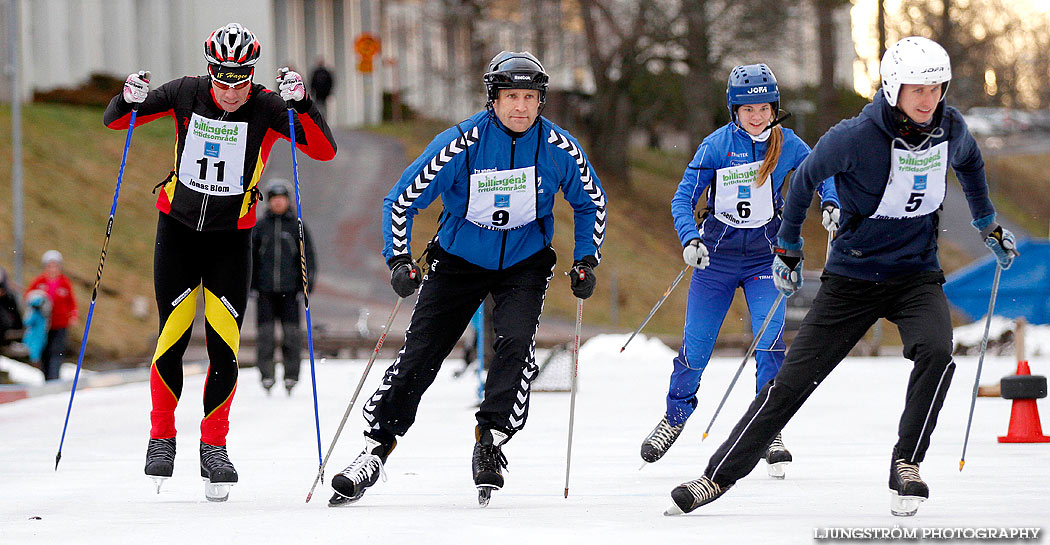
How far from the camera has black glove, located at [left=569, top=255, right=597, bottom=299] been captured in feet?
20.5

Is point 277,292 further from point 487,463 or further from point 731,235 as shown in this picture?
point 487,463

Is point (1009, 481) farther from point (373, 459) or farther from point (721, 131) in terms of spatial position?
point (373, 459)

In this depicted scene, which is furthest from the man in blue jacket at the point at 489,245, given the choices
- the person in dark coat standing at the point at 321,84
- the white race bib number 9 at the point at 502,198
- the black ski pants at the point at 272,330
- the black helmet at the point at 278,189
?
the person in dark coat standing at the point at 321,84

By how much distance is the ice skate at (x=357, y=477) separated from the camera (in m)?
5.90

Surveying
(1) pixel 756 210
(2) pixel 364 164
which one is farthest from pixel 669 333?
(1) pixel 756 210

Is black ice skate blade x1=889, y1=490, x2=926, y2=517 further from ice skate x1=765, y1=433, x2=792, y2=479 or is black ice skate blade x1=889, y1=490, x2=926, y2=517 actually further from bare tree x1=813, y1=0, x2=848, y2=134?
bare tree x1=813, y1=0, x2=848, y2=134

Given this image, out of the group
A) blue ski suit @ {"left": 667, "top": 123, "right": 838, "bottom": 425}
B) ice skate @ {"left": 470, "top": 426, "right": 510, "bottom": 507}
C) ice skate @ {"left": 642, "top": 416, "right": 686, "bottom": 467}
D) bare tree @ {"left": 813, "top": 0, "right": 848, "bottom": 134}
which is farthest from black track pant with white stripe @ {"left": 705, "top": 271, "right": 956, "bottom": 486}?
bare tree @ {"left": 813, "top": 0, "right": 848, "bottom": 134}

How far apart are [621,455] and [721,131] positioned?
2.06 meters

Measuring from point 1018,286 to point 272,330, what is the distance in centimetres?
1032

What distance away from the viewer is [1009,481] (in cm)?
654

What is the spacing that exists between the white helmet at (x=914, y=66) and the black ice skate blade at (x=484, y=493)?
2.25m

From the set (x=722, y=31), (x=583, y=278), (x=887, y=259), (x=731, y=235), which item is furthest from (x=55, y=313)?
(x=722, y=31)

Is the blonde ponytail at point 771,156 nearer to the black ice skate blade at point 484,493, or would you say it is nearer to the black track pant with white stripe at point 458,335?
the black track pant with white stripe at point 458,335

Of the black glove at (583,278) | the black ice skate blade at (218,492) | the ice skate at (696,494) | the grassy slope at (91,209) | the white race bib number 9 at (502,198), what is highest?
the white race bib number 9 at (502,198)
